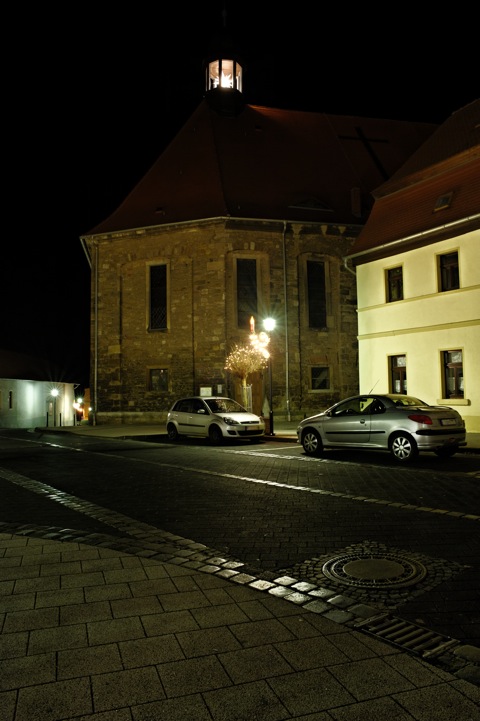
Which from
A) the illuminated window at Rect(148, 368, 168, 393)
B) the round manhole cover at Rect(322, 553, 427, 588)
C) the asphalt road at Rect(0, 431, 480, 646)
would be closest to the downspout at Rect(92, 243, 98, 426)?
the illuminated window at Rect(148, 368, 168, 393)

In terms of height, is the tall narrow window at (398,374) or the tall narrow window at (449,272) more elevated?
the tall narrow window at (449,272)

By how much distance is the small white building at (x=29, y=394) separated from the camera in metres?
49.2

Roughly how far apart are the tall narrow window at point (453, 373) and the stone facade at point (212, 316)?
10405 millimetres

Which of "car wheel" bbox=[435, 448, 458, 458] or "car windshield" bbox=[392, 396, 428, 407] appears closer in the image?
"car wheel" bbox=[435, 448, 458, 458]

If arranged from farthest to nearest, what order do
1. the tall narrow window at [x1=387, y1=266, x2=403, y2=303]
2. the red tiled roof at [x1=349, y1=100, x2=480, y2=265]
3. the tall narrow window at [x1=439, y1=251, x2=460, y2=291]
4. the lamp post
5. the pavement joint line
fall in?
the lamp post → the tall narrow window at [x1=387, y1=266, x2=403, y2=303] → the tall narrow window at [x1=439, y1=251, x2=460, y2=291] → the red tiled roof at [x1=349, y1=100, x2=480, y2=265] → the pavement joint line

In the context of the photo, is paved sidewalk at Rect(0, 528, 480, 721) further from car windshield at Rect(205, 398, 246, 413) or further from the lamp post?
the lamp post

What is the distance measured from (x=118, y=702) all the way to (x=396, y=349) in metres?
21.2

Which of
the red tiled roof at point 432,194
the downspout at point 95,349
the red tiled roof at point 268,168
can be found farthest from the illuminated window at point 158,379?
the red tiled roof at point 432,194

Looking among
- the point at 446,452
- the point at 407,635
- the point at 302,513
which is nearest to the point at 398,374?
the point at 446,452

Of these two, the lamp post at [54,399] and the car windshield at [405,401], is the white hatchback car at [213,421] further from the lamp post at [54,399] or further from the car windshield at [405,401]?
the lamp post at [54,399]

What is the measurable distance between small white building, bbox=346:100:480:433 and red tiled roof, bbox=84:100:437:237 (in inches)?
307

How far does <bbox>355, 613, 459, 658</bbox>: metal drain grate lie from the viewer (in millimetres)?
3562

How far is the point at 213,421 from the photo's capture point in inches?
785

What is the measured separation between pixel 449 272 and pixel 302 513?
51.7 ft
